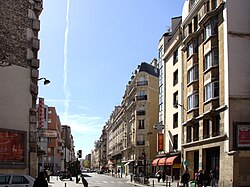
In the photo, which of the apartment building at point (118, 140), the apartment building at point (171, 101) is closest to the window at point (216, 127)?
the apartment building at point (171, 101)

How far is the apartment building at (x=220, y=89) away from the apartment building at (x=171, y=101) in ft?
18.8

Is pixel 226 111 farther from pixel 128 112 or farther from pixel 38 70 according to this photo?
pixel 128 112

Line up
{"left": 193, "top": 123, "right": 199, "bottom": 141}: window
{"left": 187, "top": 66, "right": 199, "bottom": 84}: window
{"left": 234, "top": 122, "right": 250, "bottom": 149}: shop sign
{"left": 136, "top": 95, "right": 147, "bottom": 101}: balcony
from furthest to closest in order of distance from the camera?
{"left": 136, "top": 95, "right": 147, "bottom": 101}: balcony → {"left": 193, "top": 123, "right": 199, "bottom": 141}: window → {"left": 187, "top": 66, "right": 199, "bottom": 84}: window → {"left": 234, "top": 122, "right": 250, "bottom": 149}: shop sign

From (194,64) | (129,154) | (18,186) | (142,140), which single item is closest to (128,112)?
(129,154)

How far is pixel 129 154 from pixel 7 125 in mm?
64246

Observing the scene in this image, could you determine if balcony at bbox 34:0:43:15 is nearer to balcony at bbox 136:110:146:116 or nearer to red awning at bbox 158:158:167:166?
red awning at bbox 158:158:167:166

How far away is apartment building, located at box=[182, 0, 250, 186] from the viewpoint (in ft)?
111

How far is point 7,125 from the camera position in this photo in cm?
3459

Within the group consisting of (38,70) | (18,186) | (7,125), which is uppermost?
(38,70)

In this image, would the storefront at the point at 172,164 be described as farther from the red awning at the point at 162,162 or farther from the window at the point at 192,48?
the window at the point at 192,48

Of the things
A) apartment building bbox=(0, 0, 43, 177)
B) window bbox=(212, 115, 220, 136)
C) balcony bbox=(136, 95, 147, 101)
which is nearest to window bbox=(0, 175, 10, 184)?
apartment building bbox=(0, 0, 43, 177)

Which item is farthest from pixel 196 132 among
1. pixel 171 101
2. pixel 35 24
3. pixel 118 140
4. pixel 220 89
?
pixel 118 140

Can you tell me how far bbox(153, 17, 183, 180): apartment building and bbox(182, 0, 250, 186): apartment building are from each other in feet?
18.8

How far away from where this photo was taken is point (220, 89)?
35906mm
